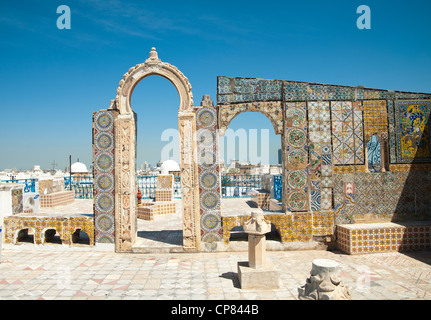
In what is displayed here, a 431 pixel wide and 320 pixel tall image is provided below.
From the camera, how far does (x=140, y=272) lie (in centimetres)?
604

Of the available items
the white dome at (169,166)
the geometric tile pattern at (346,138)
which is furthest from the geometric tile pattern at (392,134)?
the white dome at (169,166)

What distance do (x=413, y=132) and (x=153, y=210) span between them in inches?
328

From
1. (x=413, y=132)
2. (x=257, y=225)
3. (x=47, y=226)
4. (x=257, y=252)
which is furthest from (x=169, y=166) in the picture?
(x=257, y=252)

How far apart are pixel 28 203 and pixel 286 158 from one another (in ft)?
28.7

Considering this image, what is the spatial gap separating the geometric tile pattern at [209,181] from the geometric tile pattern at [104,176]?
2.15 m

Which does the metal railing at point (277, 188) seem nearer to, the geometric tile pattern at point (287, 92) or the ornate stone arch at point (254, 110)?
the ornate stone arch at point (254, 110)

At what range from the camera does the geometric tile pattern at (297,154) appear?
7.52 m

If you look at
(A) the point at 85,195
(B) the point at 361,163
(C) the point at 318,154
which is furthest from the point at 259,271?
(A) the point at 85,195

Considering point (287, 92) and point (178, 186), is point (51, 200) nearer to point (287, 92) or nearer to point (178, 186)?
point (178, 186)

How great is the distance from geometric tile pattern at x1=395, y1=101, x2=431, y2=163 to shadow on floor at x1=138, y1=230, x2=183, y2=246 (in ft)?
19.2

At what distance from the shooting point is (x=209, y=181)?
7383 millimetres

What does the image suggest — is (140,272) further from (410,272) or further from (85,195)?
(85,195)

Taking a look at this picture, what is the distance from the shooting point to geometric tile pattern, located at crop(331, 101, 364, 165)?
7.52 meters

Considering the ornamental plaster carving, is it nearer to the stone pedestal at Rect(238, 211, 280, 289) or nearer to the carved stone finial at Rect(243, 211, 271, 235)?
the carved stone finial at Rect(243, 211, 271, 235)
